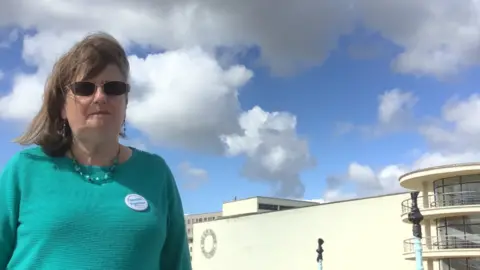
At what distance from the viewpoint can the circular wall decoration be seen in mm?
70988

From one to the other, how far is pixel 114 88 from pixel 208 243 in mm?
71424

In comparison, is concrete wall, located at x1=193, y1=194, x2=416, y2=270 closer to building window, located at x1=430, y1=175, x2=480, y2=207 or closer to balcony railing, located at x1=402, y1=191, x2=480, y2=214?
balcony railing, located at x1=402, y1=191, x2=480, y2=214

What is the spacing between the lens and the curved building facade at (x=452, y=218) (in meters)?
33.7

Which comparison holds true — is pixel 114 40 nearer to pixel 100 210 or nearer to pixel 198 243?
pixel 100 210

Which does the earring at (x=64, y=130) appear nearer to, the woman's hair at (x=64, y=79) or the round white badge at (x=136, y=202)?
the woman's hair at (x=64, y=79)

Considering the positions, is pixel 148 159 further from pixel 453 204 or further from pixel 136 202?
pixel 453 204

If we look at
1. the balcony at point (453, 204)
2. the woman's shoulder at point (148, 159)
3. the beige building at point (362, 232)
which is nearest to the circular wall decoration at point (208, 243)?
the beige building at point (362, 232)

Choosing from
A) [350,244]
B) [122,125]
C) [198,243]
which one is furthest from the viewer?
[198,243]

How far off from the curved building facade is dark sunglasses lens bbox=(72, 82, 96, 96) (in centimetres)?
3419

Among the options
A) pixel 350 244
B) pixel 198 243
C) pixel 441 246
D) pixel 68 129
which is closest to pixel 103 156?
pixel 68 129

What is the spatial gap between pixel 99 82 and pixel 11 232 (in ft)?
1.92

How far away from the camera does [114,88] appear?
6.81 ft

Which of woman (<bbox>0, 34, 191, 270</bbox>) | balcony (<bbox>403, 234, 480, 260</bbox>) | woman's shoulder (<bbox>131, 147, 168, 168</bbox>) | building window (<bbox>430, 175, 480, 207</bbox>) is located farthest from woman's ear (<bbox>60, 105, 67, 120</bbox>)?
building window (<bbox>430, 175, 480, 207</bbox>)

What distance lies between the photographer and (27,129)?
218 cm
